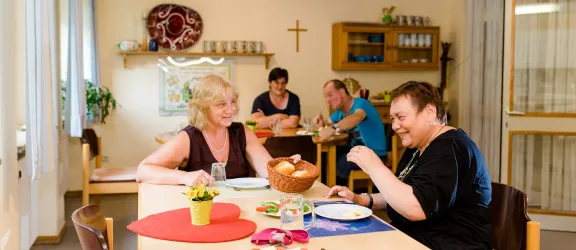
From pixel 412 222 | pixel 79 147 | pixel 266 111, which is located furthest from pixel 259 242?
pixel 79 147

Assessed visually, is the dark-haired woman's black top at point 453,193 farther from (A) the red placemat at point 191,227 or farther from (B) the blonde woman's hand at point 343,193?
(A) the red placemat at point 191,227

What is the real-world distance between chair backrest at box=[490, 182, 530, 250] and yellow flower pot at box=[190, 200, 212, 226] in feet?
3.37

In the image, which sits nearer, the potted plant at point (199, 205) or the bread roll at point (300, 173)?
the potted plant at point (199, 205)

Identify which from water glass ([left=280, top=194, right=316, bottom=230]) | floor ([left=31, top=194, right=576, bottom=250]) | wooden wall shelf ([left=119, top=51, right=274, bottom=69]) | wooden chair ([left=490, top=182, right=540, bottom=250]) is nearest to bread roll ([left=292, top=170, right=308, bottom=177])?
water glass ([left=280, top=194, right=316, bottom=230])

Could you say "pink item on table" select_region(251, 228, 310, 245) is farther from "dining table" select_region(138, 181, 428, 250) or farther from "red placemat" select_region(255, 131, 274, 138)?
"red placemat" select_region(255, 131, 274, 138)

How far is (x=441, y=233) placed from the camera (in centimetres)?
209

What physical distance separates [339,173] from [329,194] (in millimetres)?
2385

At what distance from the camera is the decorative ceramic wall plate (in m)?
6.03

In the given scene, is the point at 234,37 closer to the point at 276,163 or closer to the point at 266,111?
the point at 266,111

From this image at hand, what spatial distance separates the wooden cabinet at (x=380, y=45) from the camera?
6.45 meters

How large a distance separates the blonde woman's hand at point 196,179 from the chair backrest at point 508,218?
1136mm

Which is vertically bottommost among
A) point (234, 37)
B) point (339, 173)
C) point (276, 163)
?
point (339, 173)

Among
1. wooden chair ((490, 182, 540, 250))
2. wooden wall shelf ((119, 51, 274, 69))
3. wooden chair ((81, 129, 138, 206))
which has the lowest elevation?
wooden chair ((81, 129, 138, 206))

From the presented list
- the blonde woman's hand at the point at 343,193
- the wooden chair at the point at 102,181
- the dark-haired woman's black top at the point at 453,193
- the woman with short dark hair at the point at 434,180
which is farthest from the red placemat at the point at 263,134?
the dark-haired woman's black top at the point at 453,193
